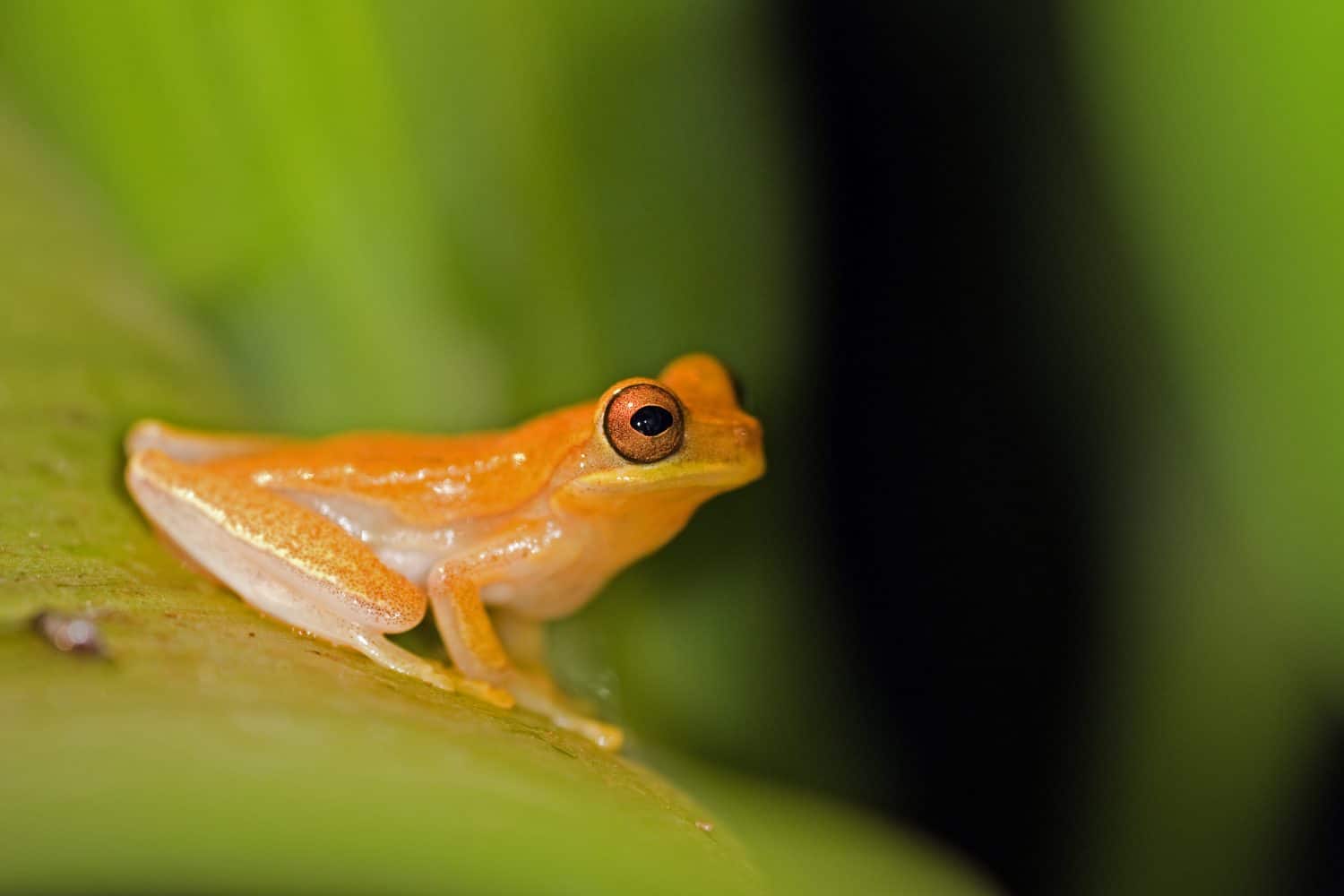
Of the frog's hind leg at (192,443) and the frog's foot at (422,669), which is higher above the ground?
the frog's hind leg at (192,443)

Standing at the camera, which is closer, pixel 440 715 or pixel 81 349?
pixel 440 715

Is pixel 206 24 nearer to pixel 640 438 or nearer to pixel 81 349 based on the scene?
pixel 81 349

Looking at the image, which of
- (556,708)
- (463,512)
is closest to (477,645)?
(556,708)

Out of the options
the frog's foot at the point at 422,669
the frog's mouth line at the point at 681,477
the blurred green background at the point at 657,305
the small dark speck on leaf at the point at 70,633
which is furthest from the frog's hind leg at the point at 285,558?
the small dark speck on leaf at the point at 70,633

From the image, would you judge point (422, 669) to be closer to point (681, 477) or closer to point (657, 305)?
→ point (681, 477)

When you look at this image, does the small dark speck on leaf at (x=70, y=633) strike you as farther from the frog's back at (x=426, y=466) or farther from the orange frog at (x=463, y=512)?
the frog's back at (x=426, y=466)

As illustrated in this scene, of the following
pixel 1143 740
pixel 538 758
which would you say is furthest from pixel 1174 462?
pixel 538 758

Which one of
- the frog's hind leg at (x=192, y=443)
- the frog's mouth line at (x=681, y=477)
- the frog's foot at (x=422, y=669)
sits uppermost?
the frog's hind leg at (x=192, y=443)

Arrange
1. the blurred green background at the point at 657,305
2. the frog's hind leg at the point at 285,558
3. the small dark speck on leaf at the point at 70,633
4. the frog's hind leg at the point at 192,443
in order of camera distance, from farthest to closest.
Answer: the blurred green background at the point at 657,305 < the frog's hind leg at the point at 192,443 < the frog's hind leg at the point at 285,558 < the small dark speck on leaf at the point at 70,633
